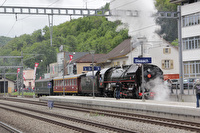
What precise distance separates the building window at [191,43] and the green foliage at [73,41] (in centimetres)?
4143

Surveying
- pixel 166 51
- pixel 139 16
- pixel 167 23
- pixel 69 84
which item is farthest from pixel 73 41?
pixel 139 16

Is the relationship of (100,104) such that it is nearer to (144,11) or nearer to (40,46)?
(144,11)

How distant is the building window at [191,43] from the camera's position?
39.4 metres

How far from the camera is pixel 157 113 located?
17.9 metres

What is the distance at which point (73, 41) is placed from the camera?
356 ft

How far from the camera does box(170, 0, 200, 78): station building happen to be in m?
39.1

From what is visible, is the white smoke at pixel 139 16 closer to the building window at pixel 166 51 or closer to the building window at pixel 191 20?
the building window at pixel 191 20

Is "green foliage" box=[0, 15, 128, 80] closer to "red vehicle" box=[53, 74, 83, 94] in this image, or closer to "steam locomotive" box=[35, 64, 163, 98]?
"red vehicle" box=[53, 74, 83, 94]

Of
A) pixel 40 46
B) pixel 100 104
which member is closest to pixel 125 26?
pixel 100 104

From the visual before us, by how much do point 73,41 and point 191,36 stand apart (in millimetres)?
71743

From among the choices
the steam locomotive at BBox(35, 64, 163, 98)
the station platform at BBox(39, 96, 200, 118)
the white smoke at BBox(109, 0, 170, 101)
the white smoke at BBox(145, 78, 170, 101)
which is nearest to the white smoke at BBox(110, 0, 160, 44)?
the white smoke at BBox(109, 0, 170, 101)

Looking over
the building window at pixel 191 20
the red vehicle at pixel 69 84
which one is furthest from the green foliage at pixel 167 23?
the red vehicle at pixel 69 84

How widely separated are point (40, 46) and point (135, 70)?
77.9 m

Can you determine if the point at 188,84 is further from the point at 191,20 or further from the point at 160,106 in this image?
the point at 160,106
